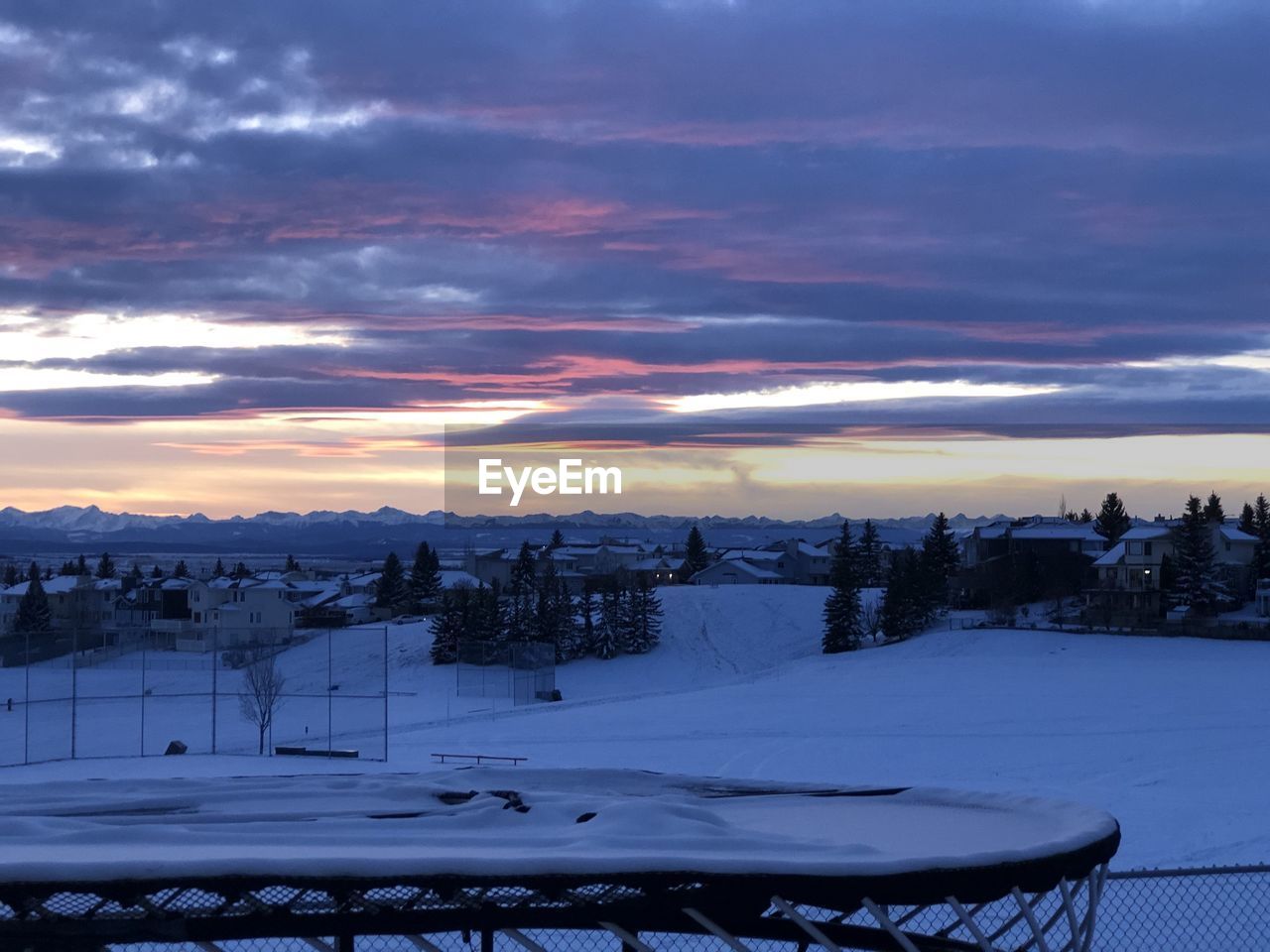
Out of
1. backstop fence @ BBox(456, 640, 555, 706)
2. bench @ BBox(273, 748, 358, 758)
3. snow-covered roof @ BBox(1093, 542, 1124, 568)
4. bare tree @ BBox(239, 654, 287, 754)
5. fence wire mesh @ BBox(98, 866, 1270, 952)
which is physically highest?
snow-covered roof @ BBox(1093, 542, 1124, 568)

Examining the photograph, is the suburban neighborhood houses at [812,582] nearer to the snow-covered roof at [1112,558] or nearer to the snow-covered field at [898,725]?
the snow-covered roof at [1112,558]

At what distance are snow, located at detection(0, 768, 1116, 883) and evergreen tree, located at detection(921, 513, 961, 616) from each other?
6126 centimetres

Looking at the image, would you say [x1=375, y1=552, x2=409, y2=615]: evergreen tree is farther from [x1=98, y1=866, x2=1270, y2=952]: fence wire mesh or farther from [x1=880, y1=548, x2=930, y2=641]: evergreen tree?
[x1=98, y1=866, x2=1270, y2=952]: fence wire mesh

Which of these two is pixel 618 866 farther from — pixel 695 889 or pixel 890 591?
pixel 890 591

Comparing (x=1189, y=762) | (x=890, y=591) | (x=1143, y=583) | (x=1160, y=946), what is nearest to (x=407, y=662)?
(x=890, y=591)

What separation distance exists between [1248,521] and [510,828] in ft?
318

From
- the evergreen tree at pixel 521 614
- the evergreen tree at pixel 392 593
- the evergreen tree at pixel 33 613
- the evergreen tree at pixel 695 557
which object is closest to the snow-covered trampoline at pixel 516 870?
the evergreen tree at pixel 521 614

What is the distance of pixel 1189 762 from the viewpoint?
86.4 feet

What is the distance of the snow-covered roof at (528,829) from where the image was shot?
20.3 feet

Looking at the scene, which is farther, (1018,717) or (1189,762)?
(1018,717)

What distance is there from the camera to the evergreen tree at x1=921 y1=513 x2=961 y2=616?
6925 centimetres

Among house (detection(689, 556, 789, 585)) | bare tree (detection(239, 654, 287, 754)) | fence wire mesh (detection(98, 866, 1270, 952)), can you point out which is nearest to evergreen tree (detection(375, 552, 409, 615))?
house (detection(689, 556, 789, 585))

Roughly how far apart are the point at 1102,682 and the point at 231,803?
39.8 metres

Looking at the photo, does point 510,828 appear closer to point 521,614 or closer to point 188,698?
point 188,698
